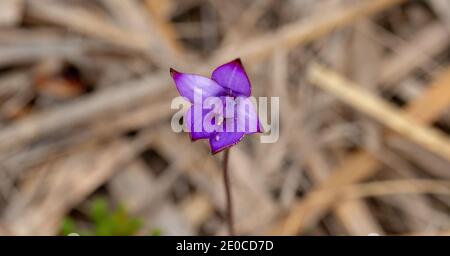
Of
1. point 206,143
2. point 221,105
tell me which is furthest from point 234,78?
point 206,143

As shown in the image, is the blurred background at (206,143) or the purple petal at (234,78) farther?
the blurred background at (206,143)

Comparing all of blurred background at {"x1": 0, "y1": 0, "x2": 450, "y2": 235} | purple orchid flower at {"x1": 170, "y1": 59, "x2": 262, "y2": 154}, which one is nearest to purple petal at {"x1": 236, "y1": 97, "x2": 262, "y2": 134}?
purple orchid flower at {"x1": 170, "y1": 59, "x2": 262, "y2": 154}

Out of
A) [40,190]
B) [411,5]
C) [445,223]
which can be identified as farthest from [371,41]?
[40,190]

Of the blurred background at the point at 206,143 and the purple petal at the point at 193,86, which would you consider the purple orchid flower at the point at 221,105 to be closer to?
the purple petal at the point at 193,86

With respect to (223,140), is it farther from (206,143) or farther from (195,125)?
(206,143)

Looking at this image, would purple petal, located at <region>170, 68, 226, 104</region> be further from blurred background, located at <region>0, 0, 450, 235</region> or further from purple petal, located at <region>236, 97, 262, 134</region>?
blurred background, located at <region>0, 0, 450, 235</region>

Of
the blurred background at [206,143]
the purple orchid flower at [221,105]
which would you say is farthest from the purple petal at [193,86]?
the blurred background at [206,143]
